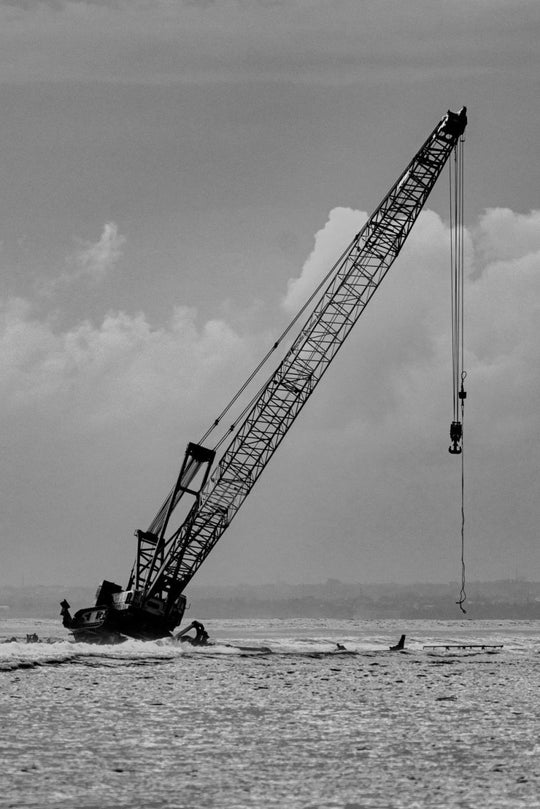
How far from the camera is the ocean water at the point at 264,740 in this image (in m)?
15.1

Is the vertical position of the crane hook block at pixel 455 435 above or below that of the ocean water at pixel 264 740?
above

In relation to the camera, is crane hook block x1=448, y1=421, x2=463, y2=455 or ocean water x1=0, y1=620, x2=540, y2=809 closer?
ocean water x1=0, y1=620, x2=540, y2=809

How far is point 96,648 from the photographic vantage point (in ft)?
194

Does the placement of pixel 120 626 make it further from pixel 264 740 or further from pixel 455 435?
pixel 264 740

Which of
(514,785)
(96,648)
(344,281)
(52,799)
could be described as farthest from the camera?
(344,281)

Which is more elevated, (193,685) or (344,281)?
(344,281)

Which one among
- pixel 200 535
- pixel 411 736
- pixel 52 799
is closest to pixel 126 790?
pixel 52 799

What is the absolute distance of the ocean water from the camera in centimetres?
1512

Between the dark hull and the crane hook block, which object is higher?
the crane hook block

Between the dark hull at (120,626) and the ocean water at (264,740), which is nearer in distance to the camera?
the ocean water at (264,740)

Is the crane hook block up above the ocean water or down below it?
above

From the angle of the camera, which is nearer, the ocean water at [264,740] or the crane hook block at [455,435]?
the ocean water at [264,740]

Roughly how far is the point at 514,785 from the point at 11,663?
33356 mm

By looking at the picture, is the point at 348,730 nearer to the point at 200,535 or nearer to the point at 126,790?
the point at 126,790
